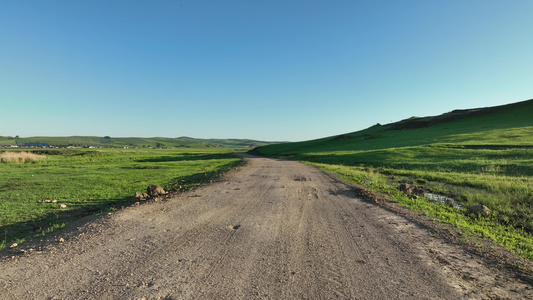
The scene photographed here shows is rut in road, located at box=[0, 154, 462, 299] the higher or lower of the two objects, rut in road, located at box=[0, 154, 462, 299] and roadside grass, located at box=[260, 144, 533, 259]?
the higher

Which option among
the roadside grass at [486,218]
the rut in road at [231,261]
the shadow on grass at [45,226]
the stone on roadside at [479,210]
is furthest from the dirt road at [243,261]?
the stone on roadside at [479,210]

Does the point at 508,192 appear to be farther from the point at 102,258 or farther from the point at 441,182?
the point at 102,258

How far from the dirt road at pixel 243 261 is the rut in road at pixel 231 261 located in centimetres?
2

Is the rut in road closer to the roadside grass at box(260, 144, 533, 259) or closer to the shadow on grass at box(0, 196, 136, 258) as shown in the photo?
the shadow on grass at box(0, 196, 136, 258)

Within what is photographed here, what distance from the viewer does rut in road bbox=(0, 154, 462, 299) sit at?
3.89 meters

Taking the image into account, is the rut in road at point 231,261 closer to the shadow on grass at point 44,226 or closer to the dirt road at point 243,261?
the dirt road at point 243,261

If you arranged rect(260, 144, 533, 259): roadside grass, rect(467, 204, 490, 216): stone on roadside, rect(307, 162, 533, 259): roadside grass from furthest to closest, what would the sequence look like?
rect(467, 204, 490, 216): stone on roadside → rect(260, 144, 533, 259): roadside grass → rect(307, 162, 533, 259): roadside grass

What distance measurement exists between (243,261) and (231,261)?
26cm

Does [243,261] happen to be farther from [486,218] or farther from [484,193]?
[484,193]

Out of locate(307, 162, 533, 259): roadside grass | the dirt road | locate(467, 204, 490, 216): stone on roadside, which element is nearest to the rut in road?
the dirt road

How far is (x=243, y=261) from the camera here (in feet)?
16.1

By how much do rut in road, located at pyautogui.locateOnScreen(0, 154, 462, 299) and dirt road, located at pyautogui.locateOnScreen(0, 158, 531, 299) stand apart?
20 millimetres

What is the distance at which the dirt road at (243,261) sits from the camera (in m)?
3.89

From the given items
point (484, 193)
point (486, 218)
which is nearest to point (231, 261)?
point (486, 218)
